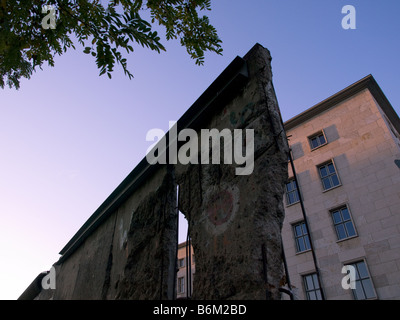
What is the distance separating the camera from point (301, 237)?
13000mm

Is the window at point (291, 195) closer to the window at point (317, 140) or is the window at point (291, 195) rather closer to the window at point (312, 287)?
the window at point (317, 140)

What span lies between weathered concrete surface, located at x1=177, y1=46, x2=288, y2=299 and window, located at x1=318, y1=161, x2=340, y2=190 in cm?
1116

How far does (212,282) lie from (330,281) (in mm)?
10580

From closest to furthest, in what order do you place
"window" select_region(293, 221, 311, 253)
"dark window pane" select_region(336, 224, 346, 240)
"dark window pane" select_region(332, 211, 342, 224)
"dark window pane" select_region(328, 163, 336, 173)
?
"dark window pane" select_region(336, 224, 346, 240) → "dark window pane" select_region(332, 211, 342, 224) → "window" select_region(293, 221, 311, 253) → "dark window pane" select_region(328, 163, 336, 173)

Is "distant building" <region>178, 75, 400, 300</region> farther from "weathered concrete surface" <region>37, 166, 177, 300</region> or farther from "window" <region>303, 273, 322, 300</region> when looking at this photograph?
"weathered concrete surface" <region>37, 166, 177, 300</region>

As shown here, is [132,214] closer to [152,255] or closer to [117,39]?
[152,255]

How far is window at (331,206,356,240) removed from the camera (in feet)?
38.4

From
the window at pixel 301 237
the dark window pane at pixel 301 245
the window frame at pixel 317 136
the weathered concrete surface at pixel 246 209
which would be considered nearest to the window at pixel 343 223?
the window at pixel 301 237

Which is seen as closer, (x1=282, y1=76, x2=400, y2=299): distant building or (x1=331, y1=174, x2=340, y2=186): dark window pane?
(x1=282, y1=76, x2=400, y2=299): distant building

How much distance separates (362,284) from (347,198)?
305cm

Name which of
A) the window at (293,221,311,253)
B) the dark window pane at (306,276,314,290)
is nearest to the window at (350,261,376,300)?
the dark window pane at (306,276,314,290)

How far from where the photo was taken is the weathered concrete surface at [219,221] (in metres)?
2.21

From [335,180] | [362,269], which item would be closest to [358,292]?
[362,269]
